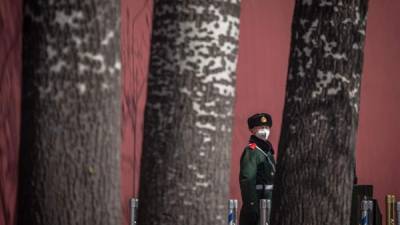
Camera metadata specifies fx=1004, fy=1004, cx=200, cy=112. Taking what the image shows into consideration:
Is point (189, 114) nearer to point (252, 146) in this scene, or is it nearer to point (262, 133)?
point (252, 146)

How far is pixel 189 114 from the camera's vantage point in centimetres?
379

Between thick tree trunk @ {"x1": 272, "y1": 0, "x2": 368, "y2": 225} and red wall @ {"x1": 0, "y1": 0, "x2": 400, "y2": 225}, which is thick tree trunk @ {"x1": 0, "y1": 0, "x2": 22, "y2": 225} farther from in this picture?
thick tree trunk @ {"x1": 272, "y1": 0, "x2": 368, "y2": 225}

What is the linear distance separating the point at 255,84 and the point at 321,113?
6.96 metres

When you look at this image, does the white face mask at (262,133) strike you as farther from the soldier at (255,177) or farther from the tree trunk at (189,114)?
the tree trunk at (189,114)

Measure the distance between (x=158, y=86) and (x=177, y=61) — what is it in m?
0.12

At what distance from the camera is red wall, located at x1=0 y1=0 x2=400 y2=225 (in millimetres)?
8266

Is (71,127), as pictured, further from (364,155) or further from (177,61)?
(364,155)

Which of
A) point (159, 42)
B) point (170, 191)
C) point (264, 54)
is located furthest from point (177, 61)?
point (264, 54)

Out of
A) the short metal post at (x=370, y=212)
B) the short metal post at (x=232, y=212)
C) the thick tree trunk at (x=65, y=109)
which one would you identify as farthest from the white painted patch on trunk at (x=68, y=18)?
the short metal post at (x=370, y=212)

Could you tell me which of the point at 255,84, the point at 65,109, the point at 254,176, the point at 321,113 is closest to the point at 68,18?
the point at 65,109

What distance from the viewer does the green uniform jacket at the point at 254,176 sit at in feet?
28.1

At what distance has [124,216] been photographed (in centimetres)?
953

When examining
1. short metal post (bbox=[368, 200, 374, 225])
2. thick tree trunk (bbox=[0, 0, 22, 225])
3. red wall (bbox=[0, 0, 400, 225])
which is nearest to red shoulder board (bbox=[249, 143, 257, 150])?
red wall (bbox=[0, 0, 400, 225])

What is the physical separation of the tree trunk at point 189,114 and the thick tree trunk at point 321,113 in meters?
0.65
